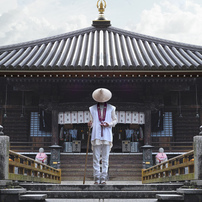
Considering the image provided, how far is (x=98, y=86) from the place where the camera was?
57.7 ft

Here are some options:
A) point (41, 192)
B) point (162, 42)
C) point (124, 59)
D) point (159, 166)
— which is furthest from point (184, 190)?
point (162, 42)

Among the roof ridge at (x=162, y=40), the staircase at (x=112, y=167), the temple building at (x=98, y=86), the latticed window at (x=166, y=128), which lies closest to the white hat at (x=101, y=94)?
the temple building at (x=98, y=86)

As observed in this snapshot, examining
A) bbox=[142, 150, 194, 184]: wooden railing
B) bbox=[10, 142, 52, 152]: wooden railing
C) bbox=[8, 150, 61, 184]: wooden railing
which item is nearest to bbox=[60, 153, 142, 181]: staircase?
bbox=[10, 142, 52, 152]: wooden railing

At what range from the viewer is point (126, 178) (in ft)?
54.3

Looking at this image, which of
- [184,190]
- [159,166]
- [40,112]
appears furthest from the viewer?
[40,112]

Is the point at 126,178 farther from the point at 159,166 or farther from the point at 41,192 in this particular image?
the point at 41,192

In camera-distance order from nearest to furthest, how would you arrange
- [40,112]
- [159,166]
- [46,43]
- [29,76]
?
[159,166] → [29,76] → [40,112] → [46,43]

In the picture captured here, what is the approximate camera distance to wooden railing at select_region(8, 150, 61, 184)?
28.7 ft

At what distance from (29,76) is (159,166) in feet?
22.8

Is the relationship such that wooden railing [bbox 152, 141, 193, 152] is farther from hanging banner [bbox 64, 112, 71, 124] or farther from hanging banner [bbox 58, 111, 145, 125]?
hanging banner [bbox 64, 112, 71, 124]

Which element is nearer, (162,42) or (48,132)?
(48,132)

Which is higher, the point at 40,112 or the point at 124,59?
the point at 124,59

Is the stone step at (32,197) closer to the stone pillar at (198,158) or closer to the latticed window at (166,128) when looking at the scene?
the stone pillar at (198,158)

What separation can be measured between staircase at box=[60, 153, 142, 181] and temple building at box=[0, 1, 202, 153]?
1.10 meters
